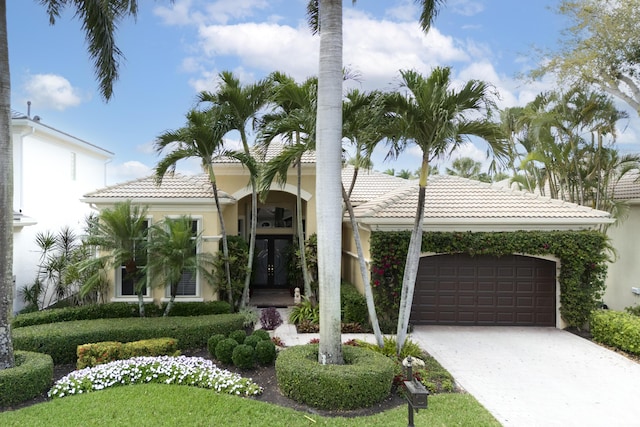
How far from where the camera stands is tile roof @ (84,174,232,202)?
12711 millimetres

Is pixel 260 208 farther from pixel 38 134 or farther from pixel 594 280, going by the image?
pixel 594 280

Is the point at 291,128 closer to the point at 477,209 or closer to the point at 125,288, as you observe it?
the point at 477,209

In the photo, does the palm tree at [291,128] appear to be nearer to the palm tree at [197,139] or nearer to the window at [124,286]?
the palm tree at [197,139]

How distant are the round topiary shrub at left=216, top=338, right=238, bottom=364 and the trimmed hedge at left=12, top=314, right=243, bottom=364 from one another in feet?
5.14

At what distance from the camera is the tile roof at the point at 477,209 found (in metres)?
11.5

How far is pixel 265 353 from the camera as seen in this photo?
8.31 meters

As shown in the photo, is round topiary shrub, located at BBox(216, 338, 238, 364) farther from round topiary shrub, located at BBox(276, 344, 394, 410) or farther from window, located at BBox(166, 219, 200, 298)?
window, located at BBox(166, 219, 200, 298)

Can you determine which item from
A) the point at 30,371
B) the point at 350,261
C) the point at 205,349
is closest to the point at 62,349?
the point at 30,371

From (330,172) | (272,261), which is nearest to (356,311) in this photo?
(330,172)

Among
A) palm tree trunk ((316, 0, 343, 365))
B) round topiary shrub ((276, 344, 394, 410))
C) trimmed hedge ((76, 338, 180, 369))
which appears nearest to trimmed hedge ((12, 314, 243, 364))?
trimmed hedge ((76, 338, 180, 369))

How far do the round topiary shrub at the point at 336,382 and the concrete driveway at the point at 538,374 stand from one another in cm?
191

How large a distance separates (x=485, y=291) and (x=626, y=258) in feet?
25.7

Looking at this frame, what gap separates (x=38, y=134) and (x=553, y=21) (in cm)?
2022

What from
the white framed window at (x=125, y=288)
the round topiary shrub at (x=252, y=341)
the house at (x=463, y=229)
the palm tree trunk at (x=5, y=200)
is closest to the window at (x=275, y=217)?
the house at (x=463, y=229)
